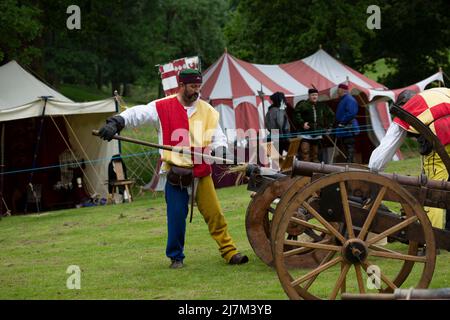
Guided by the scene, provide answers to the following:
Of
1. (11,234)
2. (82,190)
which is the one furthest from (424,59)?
(11,234)

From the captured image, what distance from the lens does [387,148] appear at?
615 cm

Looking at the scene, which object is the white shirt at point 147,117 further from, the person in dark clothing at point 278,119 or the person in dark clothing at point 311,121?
the person in dark clothing at point 311,121

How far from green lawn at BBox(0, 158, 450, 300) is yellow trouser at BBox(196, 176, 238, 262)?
0.17 metres

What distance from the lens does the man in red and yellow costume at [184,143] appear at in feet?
23.6

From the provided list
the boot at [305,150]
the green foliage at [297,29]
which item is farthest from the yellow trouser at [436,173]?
the green foliage at [297,29]

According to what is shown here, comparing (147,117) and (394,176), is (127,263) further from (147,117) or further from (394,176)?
(394,176)

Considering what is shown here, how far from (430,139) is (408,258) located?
3.12ft

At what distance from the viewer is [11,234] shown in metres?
11.6

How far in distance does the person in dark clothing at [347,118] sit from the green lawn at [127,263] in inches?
174

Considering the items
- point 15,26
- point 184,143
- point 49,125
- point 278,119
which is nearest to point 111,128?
point 184,143

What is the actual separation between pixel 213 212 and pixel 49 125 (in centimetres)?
994

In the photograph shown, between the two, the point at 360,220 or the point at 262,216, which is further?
the point at 262,216

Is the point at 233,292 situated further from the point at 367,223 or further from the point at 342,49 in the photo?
the point at 342,49

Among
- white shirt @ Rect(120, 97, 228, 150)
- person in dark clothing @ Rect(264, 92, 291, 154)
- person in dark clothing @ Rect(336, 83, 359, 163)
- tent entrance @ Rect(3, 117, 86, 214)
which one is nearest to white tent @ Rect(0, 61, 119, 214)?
tent entrance @ Rect(3, 117, 86, 214)
